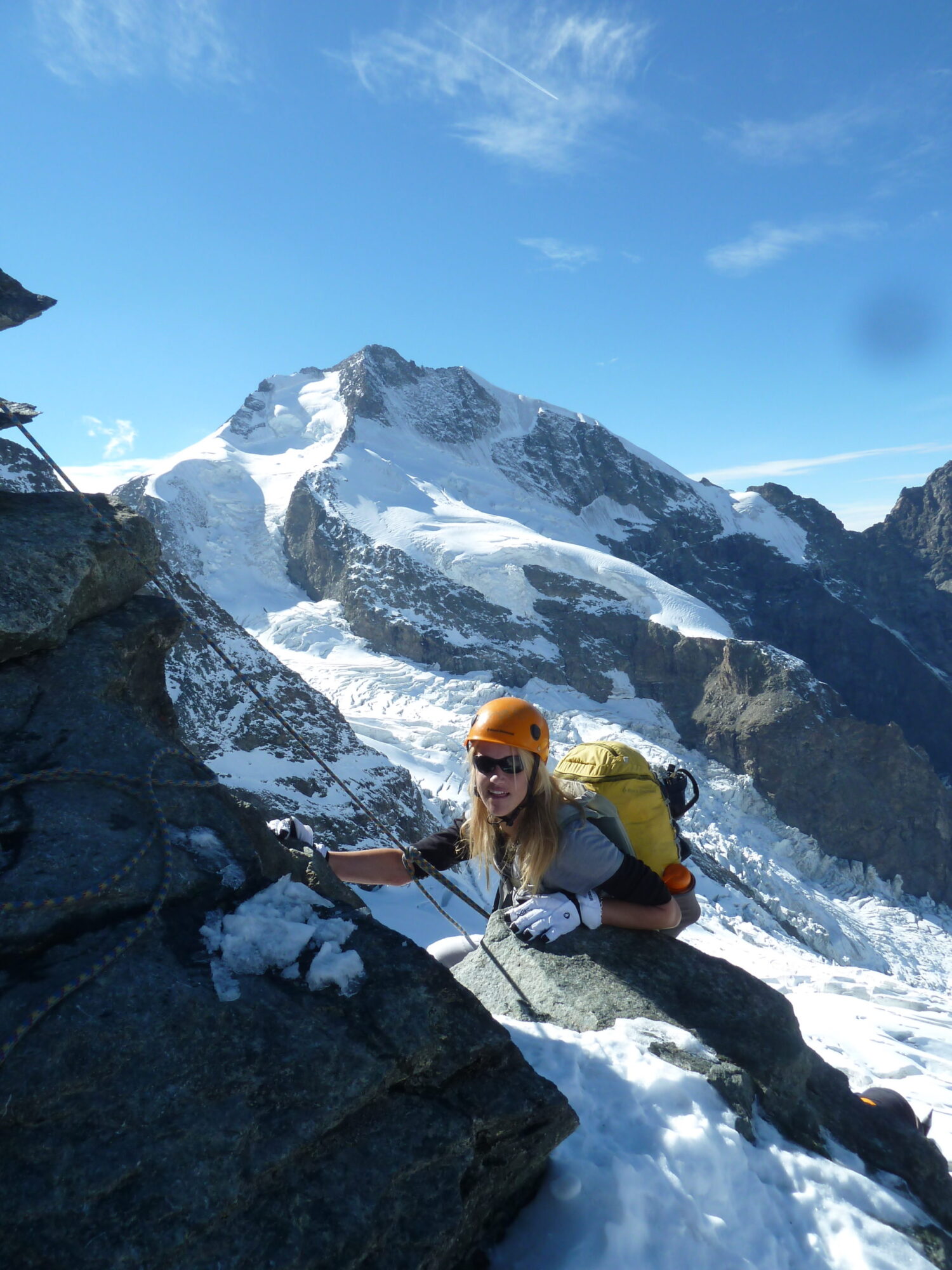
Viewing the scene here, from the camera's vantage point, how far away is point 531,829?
4.28 m

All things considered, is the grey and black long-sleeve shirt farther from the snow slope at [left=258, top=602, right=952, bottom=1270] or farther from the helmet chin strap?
the snow slope at [left=258, top=602, right=952, bottom=1270]

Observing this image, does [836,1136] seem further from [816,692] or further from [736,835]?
[816,692]

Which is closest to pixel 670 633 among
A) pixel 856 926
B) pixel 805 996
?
pixel 856 926

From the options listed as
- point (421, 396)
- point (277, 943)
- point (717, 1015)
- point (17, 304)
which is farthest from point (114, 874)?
point (421, 396)

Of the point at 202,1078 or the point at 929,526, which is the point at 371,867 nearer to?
the point at 202,1078

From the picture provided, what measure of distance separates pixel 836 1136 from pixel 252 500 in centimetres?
14521

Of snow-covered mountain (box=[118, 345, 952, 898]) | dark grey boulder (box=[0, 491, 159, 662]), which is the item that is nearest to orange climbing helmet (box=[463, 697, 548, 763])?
dark grey boulder (box=[0, 491, 159, 662])

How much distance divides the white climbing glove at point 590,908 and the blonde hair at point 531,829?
0.88ft

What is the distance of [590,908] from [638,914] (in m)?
0.36

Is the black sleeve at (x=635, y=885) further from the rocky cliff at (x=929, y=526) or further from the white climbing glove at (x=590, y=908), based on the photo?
the rocky cliff at (x=929, y=526)

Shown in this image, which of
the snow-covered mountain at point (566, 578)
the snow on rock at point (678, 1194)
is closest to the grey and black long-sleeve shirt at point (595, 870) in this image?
the snow on rock at point (678, 1194)

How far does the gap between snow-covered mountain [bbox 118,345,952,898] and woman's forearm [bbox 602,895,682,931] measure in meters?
95.7

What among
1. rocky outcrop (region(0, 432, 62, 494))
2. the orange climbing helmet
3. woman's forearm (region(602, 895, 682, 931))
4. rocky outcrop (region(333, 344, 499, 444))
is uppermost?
rocky outcrop (region(333, 344, 499, 444))

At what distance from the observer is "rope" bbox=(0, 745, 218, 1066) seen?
2.67 meters
